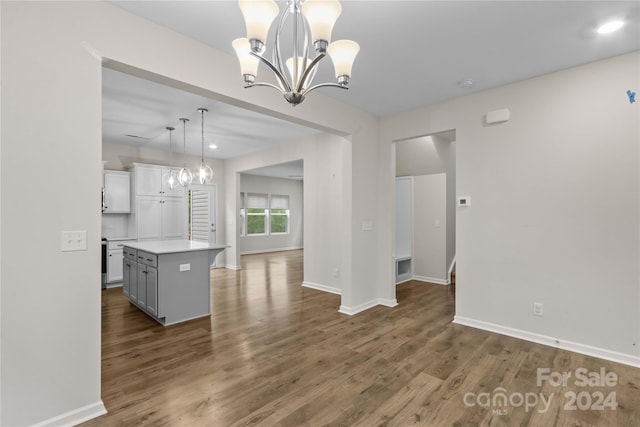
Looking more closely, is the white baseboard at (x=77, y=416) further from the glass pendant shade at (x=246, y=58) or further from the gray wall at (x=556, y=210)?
the gray wall at (x=556, y=210)

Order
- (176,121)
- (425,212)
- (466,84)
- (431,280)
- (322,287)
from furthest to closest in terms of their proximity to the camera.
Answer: (425,212) → (431,280) → (322,287) → (176,121) → (466,84)

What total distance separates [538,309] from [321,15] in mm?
3312

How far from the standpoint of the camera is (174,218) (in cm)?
633

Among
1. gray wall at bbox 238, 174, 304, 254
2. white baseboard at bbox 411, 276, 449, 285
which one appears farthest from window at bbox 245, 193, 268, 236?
white baseboard at bbox 411, 276, 449, 285

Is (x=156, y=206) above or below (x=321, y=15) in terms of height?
below

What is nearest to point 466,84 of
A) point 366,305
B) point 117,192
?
point 366,305

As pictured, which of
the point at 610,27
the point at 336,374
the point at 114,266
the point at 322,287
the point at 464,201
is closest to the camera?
the point at 610,27

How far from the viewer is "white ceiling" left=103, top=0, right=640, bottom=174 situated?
2068mm

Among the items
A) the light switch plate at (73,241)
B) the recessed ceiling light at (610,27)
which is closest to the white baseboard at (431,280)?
the recessed ceiling light at (610,27)

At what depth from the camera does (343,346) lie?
295 centimetres

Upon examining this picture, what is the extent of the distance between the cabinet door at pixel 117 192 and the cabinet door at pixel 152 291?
110 inches

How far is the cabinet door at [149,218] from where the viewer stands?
231 inches

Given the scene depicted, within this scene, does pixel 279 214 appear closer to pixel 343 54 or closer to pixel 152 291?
pixel 152 291

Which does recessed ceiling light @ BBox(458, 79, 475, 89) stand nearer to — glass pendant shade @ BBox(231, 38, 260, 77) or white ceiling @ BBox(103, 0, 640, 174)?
white ceiling @ BBox(103, 0, 640, 174)
